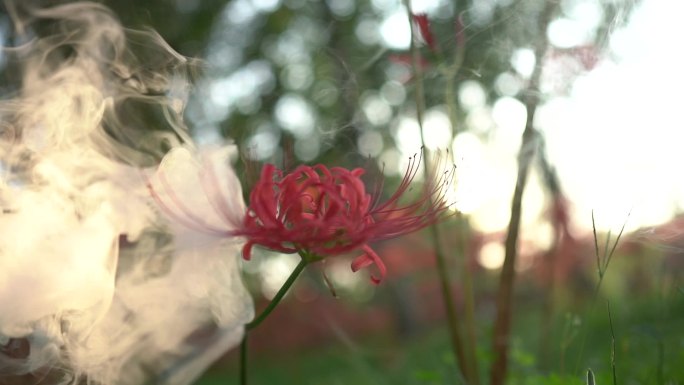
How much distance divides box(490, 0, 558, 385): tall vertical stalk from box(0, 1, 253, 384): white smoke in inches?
24.8

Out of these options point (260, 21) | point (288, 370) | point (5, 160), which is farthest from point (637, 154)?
point (288, 370)

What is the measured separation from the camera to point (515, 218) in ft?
5.16

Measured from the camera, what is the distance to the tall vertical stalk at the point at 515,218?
159 cm

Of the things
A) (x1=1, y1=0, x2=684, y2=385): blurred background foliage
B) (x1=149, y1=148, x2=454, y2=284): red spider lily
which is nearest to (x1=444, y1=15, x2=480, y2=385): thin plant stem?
(x1=1, y1=0, x2=684, y2=385): blurred background foliage

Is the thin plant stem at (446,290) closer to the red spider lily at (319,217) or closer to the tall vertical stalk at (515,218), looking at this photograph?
the tall vertical stalk at (515,218)

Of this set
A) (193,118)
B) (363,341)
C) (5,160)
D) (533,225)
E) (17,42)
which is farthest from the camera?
(363,341)

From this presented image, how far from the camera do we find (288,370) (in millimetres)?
7547

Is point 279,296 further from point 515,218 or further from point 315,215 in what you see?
point 515,218

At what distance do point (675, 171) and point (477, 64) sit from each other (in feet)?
2.11

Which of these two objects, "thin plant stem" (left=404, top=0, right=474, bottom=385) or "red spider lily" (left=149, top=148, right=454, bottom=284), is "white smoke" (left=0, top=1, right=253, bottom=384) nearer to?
"red spider lily" (left=149, top=148, right=454, bottom=284)

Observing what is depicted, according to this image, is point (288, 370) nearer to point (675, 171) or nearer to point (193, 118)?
point (193, 118)

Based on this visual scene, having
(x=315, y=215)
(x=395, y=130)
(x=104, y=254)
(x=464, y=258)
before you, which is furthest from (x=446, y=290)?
(x=395, y=130)

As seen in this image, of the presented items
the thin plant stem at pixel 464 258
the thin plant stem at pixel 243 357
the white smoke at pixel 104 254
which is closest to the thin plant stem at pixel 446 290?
the thin plant stem at pixel 464 258

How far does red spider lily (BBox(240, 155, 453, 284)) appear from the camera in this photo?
3.35 feet
